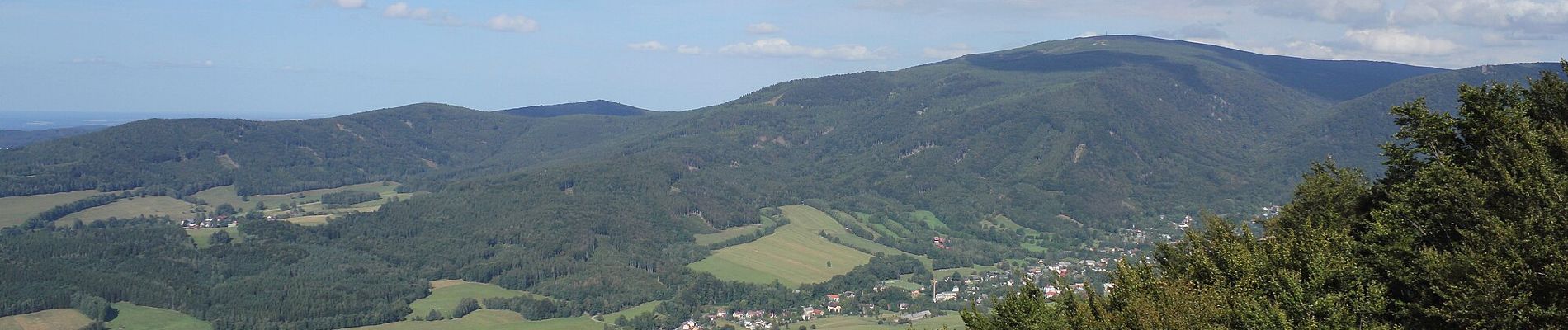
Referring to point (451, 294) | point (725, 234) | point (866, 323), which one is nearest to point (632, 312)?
point (451, 294)

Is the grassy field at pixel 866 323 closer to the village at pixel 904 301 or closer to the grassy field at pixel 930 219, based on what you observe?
the village at pixel 904 301

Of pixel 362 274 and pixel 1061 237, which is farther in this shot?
pixel 1061 237

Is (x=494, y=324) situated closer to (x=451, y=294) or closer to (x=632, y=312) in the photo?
(x=632, y=312)

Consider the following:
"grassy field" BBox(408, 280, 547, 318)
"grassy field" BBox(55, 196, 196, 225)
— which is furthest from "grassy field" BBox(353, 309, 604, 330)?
"grassy field" BBox(55, 196, 196, 225)

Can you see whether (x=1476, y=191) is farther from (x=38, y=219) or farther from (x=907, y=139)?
(x=907, y=139)

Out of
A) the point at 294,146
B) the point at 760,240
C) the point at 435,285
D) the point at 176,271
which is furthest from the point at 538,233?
the point at 294,146
